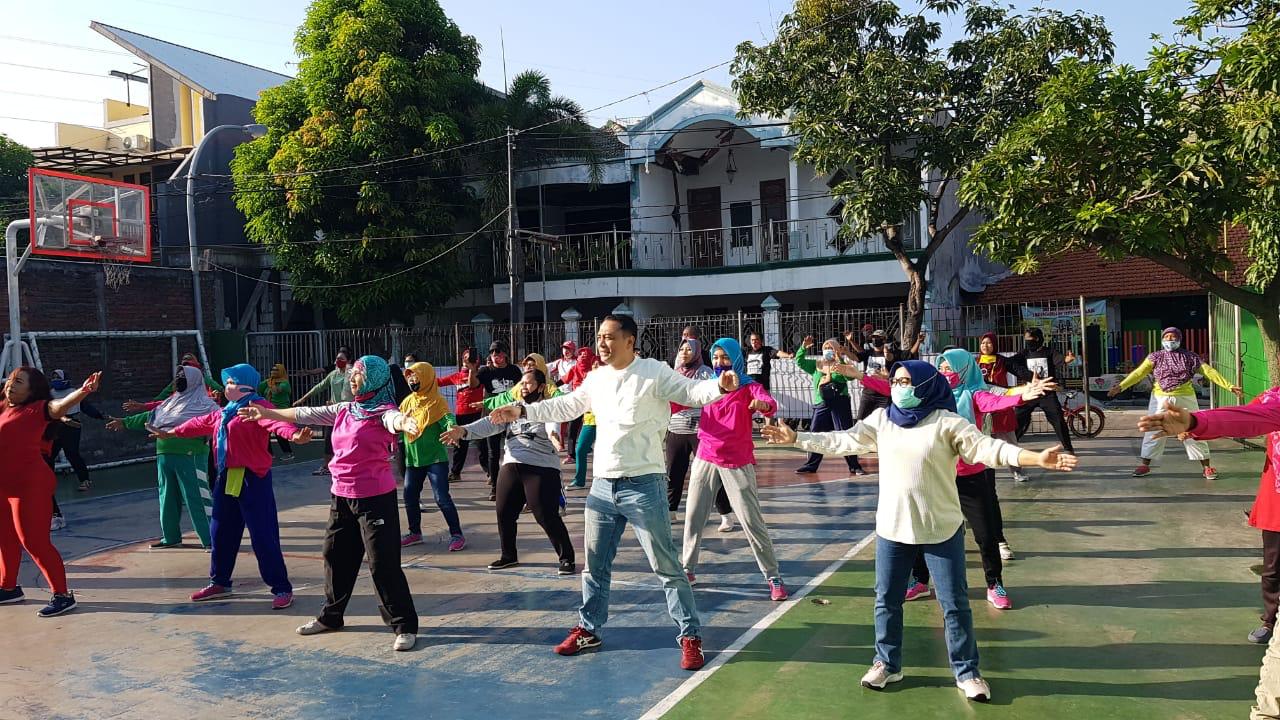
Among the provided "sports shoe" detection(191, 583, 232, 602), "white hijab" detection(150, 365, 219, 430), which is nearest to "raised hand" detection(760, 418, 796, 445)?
"sports shoe" detection(191, 583, 232, 602)

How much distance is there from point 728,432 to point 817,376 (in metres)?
5.01

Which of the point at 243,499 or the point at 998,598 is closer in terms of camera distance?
the point at 998,598

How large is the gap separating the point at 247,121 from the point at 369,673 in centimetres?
2755

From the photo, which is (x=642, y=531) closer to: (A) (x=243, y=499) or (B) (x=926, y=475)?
(B) (x=926, y=475)

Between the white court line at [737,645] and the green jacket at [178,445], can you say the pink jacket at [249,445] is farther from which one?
the white court line at [737,645]

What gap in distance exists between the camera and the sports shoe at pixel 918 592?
6344mm

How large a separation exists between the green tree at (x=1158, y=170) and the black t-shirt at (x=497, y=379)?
5282mm

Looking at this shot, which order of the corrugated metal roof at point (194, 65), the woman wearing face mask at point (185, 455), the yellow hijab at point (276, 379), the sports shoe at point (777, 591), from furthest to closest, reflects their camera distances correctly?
the corrugated metal roof at point (194, 65)
the yellow hijab at point (276, 379)
the woman wearing face mask at point (185, 455)
the sports shoe at point (777, 591)

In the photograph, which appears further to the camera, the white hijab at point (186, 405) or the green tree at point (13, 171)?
the green tree at point (13, 171)

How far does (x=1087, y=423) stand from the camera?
1485 centimetres

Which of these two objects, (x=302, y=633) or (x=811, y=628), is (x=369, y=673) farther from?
(x=811, y=628)

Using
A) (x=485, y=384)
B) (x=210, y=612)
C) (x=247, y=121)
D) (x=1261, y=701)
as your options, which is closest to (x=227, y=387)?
(x=210, y=612)

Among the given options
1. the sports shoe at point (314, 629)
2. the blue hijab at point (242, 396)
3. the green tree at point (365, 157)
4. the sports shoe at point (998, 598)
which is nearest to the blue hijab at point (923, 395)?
the sports shoe at point (998, 598)

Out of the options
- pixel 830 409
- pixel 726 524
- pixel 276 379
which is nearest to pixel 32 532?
→ pixel 726 524
